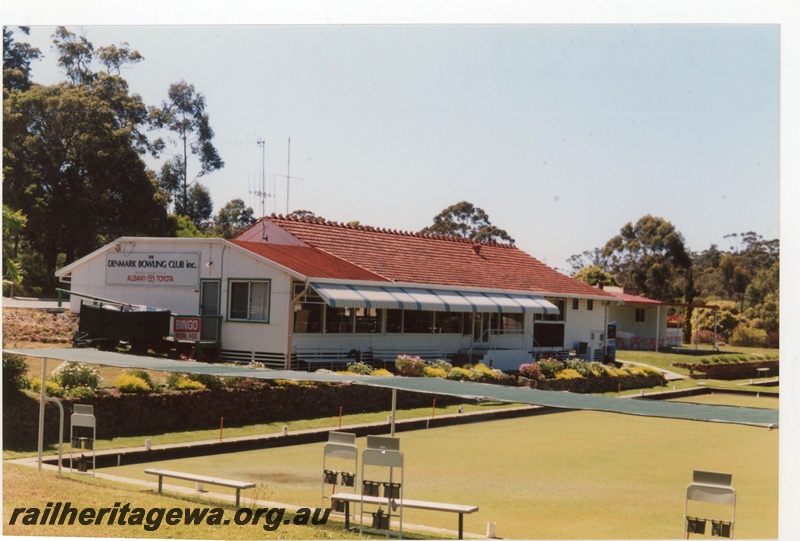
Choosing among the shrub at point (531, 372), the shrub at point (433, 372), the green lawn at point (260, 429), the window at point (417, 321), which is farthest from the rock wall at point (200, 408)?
the shrub at point (531, 372)

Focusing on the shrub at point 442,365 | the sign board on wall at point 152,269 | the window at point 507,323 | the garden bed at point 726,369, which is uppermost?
the sign board on wall at point 152,269

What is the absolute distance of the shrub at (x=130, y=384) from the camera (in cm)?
1683

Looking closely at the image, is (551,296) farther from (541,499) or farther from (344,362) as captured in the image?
(541,499)

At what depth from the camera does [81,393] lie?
1606cm

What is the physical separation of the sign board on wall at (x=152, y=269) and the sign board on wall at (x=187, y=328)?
1.07 m

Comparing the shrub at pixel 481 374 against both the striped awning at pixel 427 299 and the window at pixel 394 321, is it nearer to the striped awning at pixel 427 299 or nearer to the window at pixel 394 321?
the striped awning at pixel 427 299

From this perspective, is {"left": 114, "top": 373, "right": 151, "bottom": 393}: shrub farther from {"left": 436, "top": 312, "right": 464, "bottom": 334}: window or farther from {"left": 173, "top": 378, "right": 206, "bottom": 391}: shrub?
{"left": 436, "top": 312, "right": 464, "bottom": 334}: window

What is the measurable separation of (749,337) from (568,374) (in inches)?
1191

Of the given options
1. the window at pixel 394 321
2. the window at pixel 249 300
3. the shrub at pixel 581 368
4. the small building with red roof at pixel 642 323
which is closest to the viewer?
the window at pixel 249 300

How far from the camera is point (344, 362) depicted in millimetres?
24562

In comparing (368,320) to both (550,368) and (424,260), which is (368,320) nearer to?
(550,368)

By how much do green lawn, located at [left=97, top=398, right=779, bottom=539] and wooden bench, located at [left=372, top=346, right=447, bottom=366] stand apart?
558 centimetres

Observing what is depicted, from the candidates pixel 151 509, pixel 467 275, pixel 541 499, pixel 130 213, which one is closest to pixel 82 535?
pixel 151 509

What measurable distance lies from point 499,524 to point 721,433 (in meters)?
11.8
